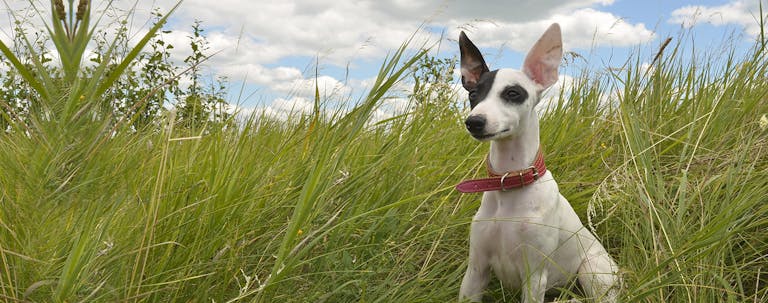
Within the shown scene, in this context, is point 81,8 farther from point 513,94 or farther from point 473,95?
point 513,94

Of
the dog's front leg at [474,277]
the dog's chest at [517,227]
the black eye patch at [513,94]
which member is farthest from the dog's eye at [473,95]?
the dog's front leg at [474,277]

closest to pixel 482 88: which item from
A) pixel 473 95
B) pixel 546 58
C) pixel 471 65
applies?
pixel 473 95

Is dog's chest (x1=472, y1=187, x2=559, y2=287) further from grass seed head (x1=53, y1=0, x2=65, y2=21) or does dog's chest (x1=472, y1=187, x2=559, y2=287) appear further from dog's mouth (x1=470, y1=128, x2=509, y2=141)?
grass seed head (x1=53, y1=0, x2=65, y2=21)

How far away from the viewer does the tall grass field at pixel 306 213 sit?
178 cm

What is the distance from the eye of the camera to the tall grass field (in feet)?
5.84

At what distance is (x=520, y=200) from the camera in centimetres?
241

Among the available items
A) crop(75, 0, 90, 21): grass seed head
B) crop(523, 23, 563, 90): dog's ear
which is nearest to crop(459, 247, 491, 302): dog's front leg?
crop(523, 23, 563, 90): dog's ear

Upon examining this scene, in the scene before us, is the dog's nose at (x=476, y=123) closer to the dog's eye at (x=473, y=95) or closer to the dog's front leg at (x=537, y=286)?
the dog's eye at (x=473, y=95)

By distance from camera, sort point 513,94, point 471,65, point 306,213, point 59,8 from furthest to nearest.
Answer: point 471,65, point 513,94, point 59,8, point 306,213

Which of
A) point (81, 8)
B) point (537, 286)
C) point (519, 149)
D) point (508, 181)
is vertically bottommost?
point (537, 286)

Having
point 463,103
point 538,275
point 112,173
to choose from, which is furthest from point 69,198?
point 463,103

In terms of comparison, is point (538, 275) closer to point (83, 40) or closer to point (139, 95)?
point (83, 40)

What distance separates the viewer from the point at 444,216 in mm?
2869

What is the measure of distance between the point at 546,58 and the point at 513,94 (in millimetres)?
309
